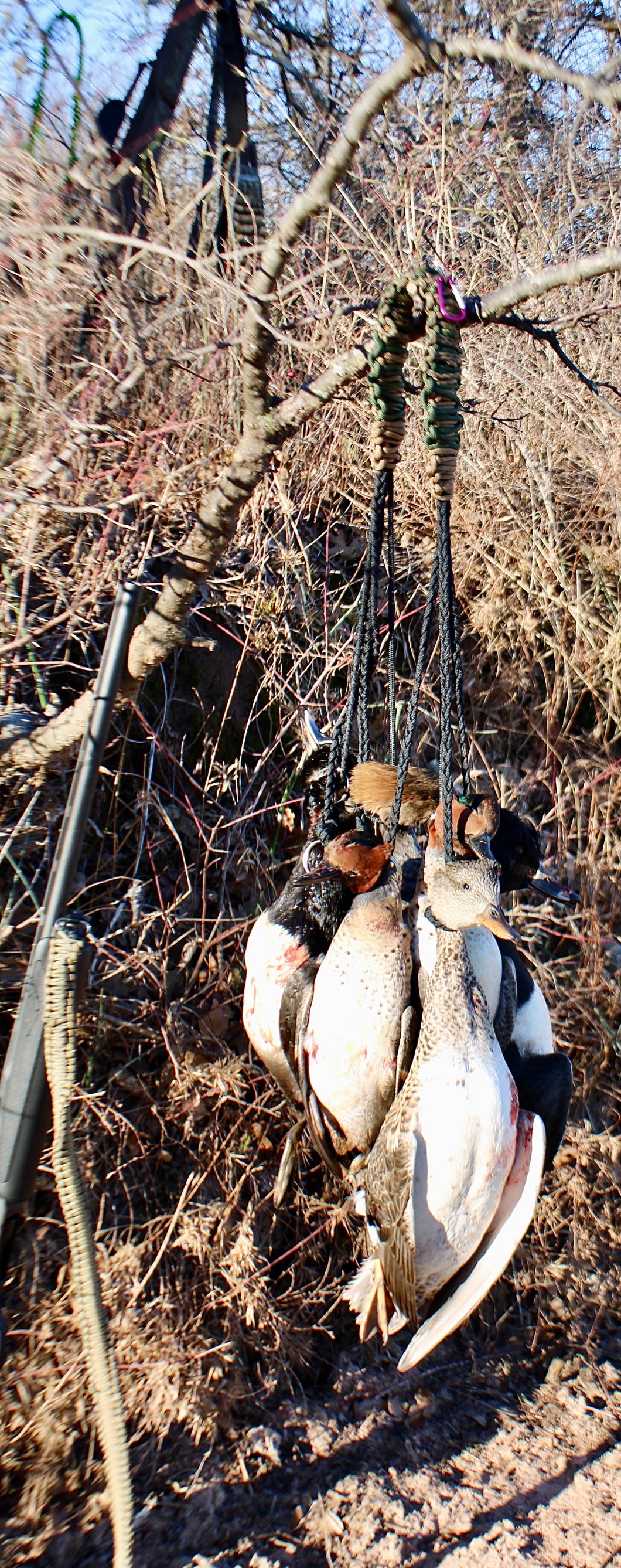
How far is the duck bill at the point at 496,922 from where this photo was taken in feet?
4.38

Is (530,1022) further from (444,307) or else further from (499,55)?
(499,55)

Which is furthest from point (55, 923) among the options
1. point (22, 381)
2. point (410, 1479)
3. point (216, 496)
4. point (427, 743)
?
point (427, 743)

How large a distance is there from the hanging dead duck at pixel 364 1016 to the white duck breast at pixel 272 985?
0.14m

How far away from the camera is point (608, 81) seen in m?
1.53

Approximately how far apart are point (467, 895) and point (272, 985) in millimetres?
476

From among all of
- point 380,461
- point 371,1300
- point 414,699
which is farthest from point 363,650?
point 371,1300

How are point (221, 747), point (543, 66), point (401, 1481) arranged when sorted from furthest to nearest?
point (221, 747) → point (401, 1481) → point (543, 66)

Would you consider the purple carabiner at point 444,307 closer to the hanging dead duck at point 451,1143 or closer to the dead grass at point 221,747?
the dead grass at point 221,747

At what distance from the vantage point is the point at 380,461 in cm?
161

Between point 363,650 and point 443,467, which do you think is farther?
point 363,650

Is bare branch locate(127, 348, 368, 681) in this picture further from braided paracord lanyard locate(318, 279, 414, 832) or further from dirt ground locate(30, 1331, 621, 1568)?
dirt ground locate(30, 1331, 621, 1568)

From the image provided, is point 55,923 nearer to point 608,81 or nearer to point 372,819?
point 372,819

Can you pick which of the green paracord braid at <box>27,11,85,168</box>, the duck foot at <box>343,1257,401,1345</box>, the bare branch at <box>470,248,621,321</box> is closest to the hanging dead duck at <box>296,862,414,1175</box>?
the duck foot at <box>343,1257,401,1345</box>

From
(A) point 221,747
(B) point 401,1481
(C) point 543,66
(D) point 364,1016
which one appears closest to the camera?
(C) point 543,66
